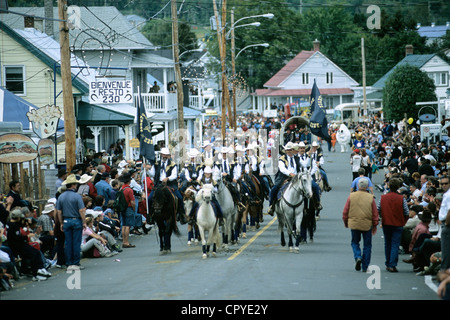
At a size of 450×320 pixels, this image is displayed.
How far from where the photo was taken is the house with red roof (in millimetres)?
111250

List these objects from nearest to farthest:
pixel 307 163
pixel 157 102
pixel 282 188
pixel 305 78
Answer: pixel 282 188, pixel 307 163, pixel 157 102, pixel 305 78

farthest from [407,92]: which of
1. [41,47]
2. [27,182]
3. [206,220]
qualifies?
[206,220]

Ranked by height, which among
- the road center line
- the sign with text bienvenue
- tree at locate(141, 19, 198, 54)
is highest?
tree at locate(141, 19, 198, 54)

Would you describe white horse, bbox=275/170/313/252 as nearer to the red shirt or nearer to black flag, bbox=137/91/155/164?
the red shirt

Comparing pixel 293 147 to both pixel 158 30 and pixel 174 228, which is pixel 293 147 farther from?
pixel 158 30

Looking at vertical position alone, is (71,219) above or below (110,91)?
below

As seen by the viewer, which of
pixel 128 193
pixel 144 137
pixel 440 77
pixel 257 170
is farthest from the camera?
pixel 440 77

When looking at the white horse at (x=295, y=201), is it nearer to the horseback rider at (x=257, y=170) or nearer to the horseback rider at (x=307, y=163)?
the horseback rider at (x=307, y=163)

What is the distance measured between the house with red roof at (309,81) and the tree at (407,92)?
4870cm

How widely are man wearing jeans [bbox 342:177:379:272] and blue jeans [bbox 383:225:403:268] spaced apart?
354mm

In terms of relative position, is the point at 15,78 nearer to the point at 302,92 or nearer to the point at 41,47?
the point at 41,47

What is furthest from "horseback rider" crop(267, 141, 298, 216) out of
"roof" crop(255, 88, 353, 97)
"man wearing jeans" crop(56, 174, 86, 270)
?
"roof" crop(255, 88, 353, 97)

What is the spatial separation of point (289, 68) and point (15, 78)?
3060 inches

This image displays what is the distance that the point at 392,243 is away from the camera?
1644cm
